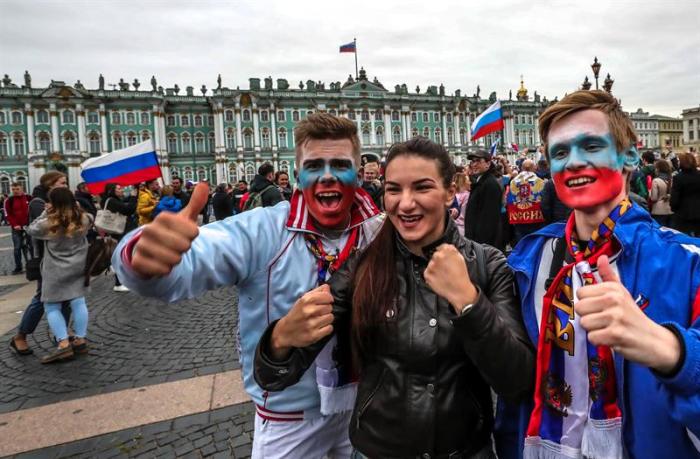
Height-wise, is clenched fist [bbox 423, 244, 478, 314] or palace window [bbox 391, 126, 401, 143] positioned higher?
palace window [bbox 391, 126, 401, 143]

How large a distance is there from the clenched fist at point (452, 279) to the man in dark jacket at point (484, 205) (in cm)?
355

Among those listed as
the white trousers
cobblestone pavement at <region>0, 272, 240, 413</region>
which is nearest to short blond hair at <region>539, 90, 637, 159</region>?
the white trousers

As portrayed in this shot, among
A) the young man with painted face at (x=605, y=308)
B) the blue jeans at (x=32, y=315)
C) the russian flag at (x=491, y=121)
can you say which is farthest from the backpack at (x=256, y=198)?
the russian flag at (x=491, y=121)

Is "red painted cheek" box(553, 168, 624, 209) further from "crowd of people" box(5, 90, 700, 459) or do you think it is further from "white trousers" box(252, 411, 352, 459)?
"white trousers" box(252, 411, 352, 459)

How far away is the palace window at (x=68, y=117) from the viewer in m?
44.8

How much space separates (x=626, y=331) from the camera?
87cm

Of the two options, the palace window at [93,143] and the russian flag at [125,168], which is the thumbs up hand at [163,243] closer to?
the russian flag at [125,168]

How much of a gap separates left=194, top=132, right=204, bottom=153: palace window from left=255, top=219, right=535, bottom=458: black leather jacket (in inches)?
2088

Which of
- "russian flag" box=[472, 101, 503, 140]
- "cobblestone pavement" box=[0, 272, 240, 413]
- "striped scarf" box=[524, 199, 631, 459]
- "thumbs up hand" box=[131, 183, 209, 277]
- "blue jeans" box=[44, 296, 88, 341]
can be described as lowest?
"cobblestone pavement" box=[0, 272, 240, 413]

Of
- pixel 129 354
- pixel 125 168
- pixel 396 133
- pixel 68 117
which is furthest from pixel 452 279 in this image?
pixel 396 133

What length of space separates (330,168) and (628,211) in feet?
3.36

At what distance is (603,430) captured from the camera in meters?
1.16

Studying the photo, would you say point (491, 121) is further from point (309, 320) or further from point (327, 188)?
point (309, 320)

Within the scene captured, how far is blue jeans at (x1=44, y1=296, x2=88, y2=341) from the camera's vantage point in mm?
4277
